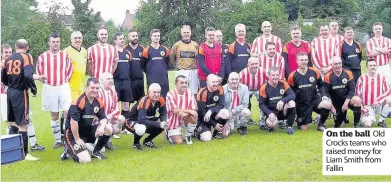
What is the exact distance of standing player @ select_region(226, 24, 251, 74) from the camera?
9.80 meters

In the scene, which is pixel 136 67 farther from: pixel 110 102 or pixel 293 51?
pixel 293 51

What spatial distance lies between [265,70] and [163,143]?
2252mm

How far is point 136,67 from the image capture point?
384 inches

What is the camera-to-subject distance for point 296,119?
935cm

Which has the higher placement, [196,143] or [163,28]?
[163,28]

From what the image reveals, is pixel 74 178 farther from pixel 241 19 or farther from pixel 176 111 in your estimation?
pixel 241 19

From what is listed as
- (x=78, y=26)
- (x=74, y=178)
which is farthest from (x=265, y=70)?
(x=78, y=26)

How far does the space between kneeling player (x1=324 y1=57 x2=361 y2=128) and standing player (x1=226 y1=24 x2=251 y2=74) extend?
1497 millimetres

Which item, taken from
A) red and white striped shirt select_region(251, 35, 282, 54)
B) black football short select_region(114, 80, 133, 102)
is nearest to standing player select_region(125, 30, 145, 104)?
black football short select_region(114, 80, 133, 102)

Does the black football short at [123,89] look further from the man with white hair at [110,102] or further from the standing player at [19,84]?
the standing player at [19,84]

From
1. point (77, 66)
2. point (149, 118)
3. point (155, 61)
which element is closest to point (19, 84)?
point (77, 66)

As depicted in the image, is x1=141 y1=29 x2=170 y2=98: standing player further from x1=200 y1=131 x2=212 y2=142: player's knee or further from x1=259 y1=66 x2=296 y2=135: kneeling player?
x1=259 y1=66 x2=296 y2=135: kneeling player

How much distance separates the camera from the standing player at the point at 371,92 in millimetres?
9023

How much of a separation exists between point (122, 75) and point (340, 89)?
358 cm
